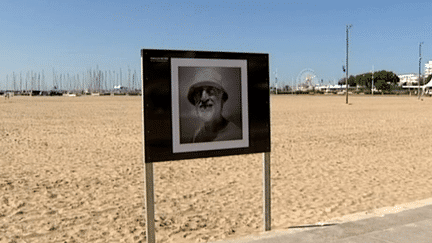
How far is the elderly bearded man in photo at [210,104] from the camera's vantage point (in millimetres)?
4141

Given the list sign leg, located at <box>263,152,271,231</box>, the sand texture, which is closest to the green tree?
the sand texture

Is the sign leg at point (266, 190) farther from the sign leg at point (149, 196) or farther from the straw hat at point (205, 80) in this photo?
the sign leg at point (149, 196)

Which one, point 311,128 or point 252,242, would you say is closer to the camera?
point 252,242

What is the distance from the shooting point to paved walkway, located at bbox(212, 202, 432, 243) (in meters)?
3.94

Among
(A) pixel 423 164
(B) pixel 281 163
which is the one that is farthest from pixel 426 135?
(B) pixel 281 163

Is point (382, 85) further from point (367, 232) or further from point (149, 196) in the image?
point (149, 196)

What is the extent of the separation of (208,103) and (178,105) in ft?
1.01

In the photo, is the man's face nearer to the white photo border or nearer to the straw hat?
the straw hat

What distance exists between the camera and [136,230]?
206 inches

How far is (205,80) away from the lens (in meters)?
4.16

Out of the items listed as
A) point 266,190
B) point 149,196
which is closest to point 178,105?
point 149,196

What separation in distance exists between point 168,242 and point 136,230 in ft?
1.88

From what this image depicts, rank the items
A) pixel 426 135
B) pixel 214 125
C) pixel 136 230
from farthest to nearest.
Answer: pixel 426 135
pixel 136 230
pixel 214 125

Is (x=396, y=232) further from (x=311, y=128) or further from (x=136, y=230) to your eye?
(x=311, y=128)
